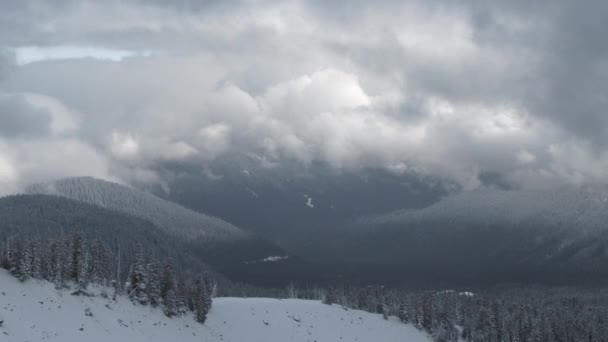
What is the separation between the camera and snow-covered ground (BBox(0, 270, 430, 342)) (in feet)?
383

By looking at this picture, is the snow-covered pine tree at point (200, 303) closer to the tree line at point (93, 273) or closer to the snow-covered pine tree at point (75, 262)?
the tree line at point (93, 273)

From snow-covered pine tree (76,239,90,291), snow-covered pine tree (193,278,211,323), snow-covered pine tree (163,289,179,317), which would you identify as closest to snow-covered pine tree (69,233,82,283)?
snow-covered pine tree (76,239,90,291)

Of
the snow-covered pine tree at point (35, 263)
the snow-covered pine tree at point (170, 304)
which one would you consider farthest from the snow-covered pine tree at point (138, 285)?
Answer: the snow-covered pine tree at point (35, 263)

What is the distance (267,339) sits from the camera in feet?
568

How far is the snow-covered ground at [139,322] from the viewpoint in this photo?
383ft

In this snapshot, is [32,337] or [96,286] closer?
[32,337]

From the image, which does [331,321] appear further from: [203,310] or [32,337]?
[32,337]

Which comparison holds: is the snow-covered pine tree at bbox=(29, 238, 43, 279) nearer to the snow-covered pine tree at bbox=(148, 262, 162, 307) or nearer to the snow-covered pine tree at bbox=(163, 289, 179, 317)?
the snow-covered pine tree at bbox=(148, 262, 162, 307)

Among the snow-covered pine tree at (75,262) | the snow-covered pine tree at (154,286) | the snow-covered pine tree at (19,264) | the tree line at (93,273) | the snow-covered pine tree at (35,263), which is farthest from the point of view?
the snow-covered pine tree at (154,286)

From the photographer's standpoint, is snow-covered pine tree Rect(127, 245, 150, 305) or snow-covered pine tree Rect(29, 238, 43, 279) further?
snow-covered pine tree Rect(127, 245, 150, 305)

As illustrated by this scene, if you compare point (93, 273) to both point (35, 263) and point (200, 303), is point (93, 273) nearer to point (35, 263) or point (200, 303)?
point (35, 263)

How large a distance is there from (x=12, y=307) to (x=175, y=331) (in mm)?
37851

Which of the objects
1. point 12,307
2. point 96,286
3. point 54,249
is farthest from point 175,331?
point 12,307

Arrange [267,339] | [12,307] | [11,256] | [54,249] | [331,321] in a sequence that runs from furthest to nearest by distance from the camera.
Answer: [331,321] → [267,339] → [54,249] → [11,256] → [12,307]
